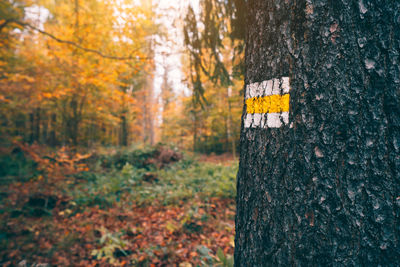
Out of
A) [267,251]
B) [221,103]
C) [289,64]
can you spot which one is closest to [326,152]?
[289,64]

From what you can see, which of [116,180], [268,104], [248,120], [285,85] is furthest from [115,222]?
[285,85]

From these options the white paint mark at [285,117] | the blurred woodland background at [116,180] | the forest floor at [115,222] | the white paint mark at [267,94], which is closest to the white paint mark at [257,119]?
the white paint mark at [267,94]

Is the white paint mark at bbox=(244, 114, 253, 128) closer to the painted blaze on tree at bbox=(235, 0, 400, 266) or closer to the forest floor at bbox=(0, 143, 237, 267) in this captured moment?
the painted blaze on tree at bbox=(235, 0, 400, 266)

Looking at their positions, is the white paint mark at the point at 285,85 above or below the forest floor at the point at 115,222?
above

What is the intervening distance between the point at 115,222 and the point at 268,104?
161 inches

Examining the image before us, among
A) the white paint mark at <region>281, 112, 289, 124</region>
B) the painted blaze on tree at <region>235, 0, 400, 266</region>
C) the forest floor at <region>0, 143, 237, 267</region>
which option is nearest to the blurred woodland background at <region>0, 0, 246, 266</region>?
the forest floor at <region>0, 143, 237, 267</region>

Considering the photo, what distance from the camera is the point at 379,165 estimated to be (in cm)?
82

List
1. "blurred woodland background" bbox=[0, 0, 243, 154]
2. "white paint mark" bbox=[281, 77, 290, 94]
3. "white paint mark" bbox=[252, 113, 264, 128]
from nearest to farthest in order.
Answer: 1. "white paint mark" bbox=[281, 77, 290, 94]
2. "white paint mark" bbox=[252, 113, 264, 128]
3. "blurred woodland background" bbox=[0, 0, 243, 154]

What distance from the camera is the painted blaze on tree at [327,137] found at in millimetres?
805

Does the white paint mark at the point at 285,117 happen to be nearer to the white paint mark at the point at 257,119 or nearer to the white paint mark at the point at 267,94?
the white paint mark at the point at 267,94

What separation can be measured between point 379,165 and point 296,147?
0.33m

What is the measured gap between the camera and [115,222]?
155 inches

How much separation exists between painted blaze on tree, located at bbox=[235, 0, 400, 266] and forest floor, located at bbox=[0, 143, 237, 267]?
1.58 meters

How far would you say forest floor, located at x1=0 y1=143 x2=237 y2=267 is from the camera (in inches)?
117
